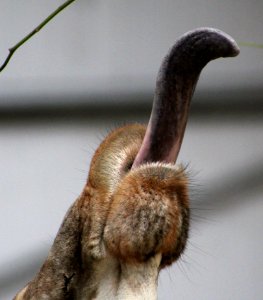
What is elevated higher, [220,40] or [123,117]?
Answer: [220,40]

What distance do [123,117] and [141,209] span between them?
6.67 feet

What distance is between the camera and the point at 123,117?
112 inches

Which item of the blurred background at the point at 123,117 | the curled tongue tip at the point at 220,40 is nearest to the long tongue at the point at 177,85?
the curled tongue tip at the point at 220,40

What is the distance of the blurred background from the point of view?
2.88 meters

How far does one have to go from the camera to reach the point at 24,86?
2865 mm

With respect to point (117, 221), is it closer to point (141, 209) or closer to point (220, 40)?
point (141, 209)

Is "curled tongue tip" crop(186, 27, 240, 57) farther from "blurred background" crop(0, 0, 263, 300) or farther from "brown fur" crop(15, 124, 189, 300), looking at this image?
"blurred background" crop(0, 0, 263, 300)

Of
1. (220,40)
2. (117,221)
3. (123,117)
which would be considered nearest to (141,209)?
(117,221)

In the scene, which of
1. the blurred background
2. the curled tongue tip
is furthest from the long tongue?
the blurred background

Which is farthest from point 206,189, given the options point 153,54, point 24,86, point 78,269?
point 78,269

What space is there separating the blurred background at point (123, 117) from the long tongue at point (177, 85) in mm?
1977

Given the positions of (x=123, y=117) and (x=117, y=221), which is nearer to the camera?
(x=117, y=221)

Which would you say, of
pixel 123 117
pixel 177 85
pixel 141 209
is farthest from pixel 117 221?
Result: pixel 123 117

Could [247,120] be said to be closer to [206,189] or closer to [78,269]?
[206,189]
